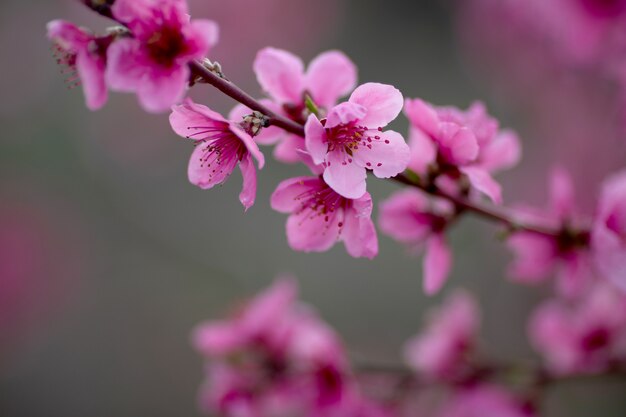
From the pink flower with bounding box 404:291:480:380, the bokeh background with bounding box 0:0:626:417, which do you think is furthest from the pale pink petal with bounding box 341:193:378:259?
the bokeh background with bounding box 0:0:626:417

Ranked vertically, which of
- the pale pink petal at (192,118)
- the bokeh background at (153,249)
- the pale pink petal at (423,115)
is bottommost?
the pale pink petal at (192,118)

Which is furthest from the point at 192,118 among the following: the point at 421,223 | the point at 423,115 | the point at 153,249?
the point at 153,249

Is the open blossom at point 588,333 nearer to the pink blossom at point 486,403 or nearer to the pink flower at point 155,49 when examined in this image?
the pink blossom at point 486,403

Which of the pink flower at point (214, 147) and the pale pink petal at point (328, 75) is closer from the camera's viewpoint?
the pink flower at point (214, 147)

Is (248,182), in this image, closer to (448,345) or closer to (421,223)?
(421,223)

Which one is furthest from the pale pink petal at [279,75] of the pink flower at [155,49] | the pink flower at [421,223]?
the pink flower at [421,223]

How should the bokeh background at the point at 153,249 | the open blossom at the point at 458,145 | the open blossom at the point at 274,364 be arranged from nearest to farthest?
the open blossom at the point at 458,145
the open blossom at the point at 274,364
the bokeh background at the point at 153,249

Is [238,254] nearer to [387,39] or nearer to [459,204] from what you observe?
[387,39]
